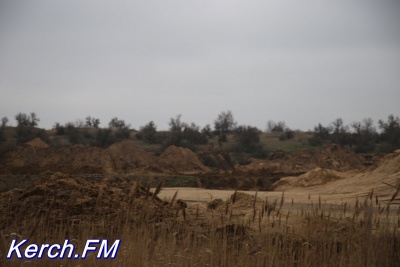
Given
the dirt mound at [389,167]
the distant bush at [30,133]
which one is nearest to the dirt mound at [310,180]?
the dirt mound at [389,167]

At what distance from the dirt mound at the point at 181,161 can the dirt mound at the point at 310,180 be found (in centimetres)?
1132

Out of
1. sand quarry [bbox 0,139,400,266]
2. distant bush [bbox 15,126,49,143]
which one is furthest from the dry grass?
distant bush [bbox 15,126,49,143]

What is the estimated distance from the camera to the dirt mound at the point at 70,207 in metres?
8.08

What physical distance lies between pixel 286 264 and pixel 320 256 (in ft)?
1.92

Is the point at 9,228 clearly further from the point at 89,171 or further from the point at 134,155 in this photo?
the point at 134,155

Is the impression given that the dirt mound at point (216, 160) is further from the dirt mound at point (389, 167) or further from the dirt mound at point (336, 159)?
the dirt mound at point (389, 167)

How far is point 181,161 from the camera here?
36438 millimetres

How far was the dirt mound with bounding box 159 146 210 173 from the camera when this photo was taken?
35.3m

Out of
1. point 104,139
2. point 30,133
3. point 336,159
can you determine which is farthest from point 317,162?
point 30,133

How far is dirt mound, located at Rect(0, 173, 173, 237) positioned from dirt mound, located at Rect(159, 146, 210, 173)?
24.0 m

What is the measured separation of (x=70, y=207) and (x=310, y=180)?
1764 cm

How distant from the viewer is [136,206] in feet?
30.8

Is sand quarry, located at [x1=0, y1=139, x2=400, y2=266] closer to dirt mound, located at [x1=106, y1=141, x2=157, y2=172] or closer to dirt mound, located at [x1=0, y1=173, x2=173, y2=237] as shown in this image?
dirt mound, located at [x1=0, y1=173, x2=173, y2=237]

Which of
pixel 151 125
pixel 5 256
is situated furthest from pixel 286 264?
pixel 151 125
